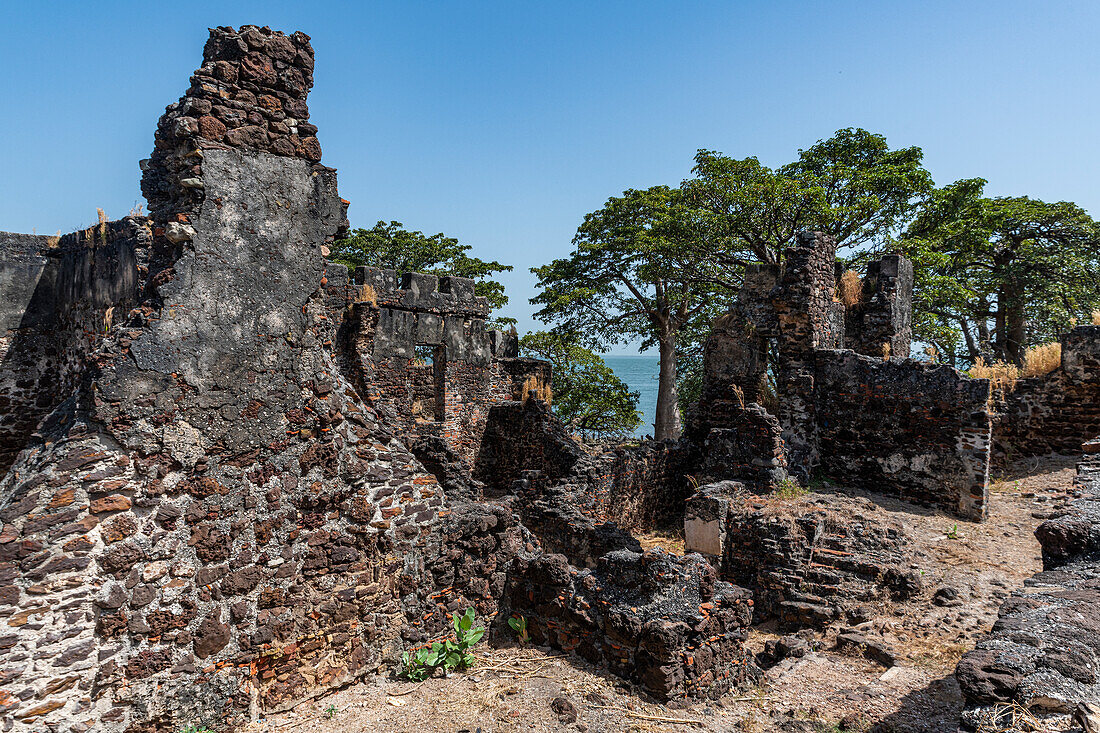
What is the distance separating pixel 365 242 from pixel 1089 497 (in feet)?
97.7

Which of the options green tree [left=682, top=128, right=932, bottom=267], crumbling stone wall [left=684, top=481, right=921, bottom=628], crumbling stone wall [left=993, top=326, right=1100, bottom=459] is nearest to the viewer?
crumbling stone wall [left=684, top=481, right=921, bottom=628]

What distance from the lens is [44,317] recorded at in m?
7.84

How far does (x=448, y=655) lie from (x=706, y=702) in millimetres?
2376

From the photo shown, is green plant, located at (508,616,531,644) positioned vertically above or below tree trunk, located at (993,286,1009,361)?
below

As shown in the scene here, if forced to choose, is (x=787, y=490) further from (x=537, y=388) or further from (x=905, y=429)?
(x=537, y=388)

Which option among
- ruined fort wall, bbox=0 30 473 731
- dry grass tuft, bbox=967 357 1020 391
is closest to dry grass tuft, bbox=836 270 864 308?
dry grass tuft, bbox=967 357 1020 391

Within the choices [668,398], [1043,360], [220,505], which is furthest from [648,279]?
[220,505]

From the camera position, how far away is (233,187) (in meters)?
5.17

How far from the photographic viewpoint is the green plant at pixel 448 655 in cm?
573

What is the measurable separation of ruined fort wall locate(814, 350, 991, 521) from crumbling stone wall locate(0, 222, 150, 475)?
12.1 m

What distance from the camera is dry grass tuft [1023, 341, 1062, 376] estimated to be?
13.7 meters

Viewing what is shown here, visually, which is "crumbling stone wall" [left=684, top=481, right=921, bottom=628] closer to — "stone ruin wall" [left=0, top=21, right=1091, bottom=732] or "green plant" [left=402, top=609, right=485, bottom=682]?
"stone ruin wall" [left=0, top=21, right=1091, bottom=732]

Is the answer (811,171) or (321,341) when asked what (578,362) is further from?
(321,341)

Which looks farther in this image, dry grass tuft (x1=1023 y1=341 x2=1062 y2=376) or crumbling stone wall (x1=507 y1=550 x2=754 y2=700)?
dry grass tuft (x1=1023 y1=341 x2=1062 y2=376)
